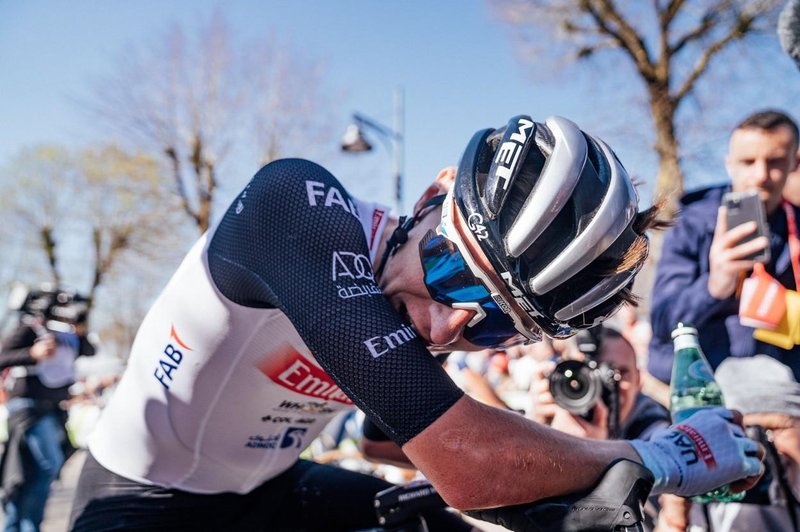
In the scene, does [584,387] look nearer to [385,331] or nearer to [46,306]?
[385,331]

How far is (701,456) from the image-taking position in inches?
53.8

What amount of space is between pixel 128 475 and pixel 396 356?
1.15m

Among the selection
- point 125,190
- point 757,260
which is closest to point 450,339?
point 757,260

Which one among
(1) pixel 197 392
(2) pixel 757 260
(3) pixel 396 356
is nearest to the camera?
(3) pixel 396 356

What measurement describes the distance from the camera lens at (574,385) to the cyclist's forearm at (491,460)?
1.47 meters

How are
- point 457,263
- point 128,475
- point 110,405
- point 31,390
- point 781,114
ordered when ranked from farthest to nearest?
point 31,390, point 781,114, point 110,405, point 128,475, point 457,263

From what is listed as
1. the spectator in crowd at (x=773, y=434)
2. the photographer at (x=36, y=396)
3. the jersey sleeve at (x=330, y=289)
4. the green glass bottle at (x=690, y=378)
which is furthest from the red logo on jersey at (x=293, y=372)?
the photographer at (x=36, y=396)

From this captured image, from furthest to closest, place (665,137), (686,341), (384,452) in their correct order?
(665,137) → (384,452) → (686,341)

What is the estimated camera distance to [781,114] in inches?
116

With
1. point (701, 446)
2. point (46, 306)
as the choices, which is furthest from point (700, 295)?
point (46, 306)

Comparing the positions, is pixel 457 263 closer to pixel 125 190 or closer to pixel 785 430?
pixel 785 430

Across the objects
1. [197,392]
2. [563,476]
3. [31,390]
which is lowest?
[31,390]

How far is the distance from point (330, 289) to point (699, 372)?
142 cm

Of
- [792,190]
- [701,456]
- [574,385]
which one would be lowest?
[574,385]
